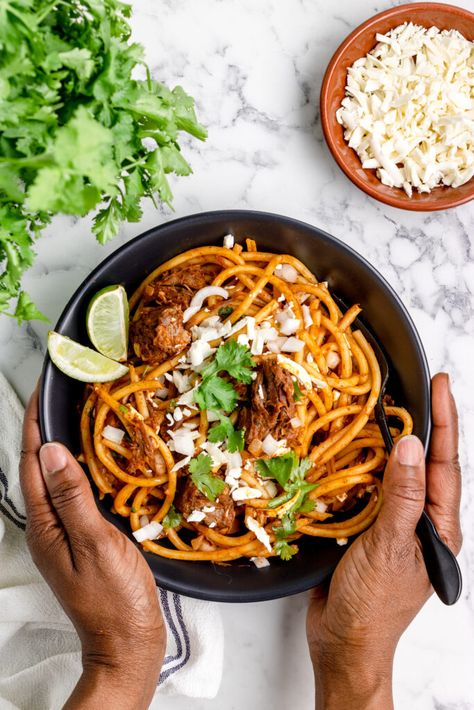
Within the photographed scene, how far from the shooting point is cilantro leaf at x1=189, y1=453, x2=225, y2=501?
98.7 inches

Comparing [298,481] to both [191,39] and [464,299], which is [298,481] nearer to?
[464,299]

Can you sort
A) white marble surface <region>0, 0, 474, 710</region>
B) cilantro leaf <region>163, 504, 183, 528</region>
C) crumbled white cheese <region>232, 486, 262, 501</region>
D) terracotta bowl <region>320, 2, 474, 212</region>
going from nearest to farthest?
crumbled white cheese <region>232, 486, 262, 501</region> → cilantro leaf <region>163, 504, 183, 528</region> → terracotta bowl <region>320, 2, 474, 212</region> → white marble surface <region>0, 0, 474, 710</region>

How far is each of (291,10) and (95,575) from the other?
7.66 feet

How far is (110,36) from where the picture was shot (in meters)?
1.77

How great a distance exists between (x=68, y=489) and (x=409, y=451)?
3.74 ft

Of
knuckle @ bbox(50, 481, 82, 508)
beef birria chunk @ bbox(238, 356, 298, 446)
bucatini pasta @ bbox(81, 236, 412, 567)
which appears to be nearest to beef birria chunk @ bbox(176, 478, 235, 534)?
bucatini pasta @ bbox(81, 236, 412, 567)

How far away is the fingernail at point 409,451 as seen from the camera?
249 cm

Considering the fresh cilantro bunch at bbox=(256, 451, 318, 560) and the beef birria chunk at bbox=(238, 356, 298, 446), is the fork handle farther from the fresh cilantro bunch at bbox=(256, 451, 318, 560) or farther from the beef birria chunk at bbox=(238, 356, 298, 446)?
the beef birria chunk at bbox=(238, 356, 298, 446)

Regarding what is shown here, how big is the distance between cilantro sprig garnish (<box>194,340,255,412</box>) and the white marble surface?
31.5 inches

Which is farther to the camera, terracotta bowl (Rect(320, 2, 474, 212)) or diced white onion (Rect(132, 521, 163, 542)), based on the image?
terracotta bowl (Rect(320, 2, 474, 212))

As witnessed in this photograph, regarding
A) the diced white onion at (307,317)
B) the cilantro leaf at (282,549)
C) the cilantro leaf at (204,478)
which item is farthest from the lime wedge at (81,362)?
the cilantro leaf at (282,549)

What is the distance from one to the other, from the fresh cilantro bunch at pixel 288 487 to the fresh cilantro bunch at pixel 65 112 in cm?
106

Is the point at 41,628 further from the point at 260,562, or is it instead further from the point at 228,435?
the point at 228,435

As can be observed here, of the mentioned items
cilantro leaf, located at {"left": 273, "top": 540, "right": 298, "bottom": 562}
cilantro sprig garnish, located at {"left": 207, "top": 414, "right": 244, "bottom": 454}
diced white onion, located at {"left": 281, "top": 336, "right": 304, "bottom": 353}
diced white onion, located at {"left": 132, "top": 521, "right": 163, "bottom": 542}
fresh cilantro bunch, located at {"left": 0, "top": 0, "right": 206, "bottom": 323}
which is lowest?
cilantro leaf, located at {"left": 273, "top": 540, "right": 298, "bottom": 562}
